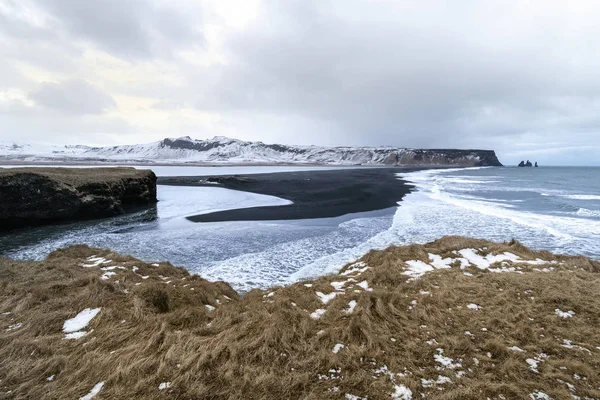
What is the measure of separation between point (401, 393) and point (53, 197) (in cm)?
2657

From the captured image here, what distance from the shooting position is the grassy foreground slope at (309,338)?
11.7 ft

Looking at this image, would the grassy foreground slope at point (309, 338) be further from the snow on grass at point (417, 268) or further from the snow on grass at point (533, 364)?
the snow on grass at point (417, 268)

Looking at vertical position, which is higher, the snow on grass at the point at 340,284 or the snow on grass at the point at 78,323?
the snow on grass at the point at 78,323

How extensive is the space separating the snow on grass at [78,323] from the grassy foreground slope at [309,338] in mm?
70

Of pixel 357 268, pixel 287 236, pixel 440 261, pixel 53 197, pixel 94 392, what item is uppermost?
pixel 94 392

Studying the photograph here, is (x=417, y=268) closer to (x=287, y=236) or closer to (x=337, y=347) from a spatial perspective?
(x=337, y=347)

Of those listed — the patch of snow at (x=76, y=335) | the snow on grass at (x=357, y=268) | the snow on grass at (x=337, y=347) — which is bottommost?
the snow on grass at (x=357, y=268)

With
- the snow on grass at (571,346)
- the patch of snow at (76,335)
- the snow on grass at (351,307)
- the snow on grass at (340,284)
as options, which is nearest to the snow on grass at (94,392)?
the patch of snow at (76,335)

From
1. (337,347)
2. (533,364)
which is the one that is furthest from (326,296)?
(533,364)

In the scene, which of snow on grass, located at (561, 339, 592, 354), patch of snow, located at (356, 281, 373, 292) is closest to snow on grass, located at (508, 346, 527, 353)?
snow on grass, located at (561, 339, 592, 354)

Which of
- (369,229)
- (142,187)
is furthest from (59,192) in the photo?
(369,229)

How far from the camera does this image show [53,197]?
20.8 metres

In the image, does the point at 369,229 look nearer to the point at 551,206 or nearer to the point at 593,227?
the point at 593,227

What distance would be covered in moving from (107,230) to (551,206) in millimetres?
38883
